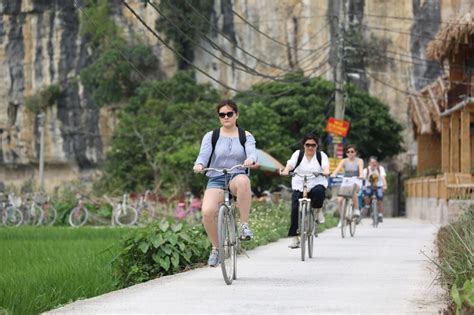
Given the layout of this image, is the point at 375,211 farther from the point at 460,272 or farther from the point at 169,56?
the point at 169,56

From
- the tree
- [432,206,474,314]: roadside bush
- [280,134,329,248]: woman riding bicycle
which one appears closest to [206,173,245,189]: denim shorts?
[432,206,474,314]: roadside bush

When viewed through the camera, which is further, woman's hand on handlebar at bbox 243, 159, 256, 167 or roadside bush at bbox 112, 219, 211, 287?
roadside bush at bbox 112, 219, 211, 287

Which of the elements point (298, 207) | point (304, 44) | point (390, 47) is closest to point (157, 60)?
point (304, 44)

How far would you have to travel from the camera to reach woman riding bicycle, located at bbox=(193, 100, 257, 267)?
33.7 ft

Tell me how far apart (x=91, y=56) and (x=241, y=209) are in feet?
172

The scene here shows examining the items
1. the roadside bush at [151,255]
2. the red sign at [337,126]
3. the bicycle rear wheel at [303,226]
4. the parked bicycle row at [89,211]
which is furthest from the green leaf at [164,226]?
the red sign at [337,126]

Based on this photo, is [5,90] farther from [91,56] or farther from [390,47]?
[390,47]

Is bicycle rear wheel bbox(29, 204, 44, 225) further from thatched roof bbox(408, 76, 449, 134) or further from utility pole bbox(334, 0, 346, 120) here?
thatched roof bbox(408, 76, 449, 134)

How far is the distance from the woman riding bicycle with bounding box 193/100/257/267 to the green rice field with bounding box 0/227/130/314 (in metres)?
1.41

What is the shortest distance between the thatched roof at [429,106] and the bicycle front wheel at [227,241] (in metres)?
26.2

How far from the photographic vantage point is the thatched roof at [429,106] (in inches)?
1455

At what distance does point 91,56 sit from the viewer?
61.7 m

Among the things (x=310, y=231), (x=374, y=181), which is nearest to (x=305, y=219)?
(x=310, y=231)

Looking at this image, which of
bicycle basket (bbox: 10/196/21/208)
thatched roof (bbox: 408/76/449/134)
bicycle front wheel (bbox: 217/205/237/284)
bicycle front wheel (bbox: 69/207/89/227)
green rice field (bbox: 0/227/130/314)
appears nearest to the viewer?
green rice field (bbox: 0/227/130/314)
